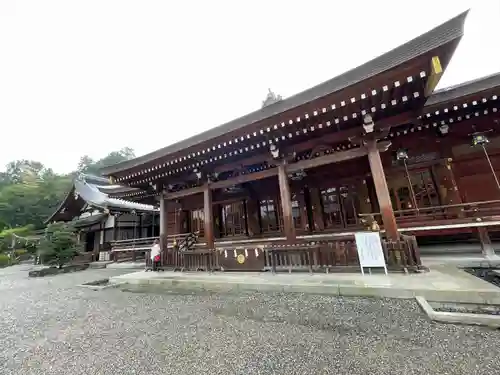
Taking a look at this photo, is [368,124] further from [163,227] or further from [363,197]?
[163,227]

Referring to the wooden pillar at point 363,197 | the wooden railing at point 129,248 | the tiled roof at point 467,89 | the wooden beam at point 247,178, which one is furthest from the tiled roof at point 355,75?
the wooden railing at point 129,248

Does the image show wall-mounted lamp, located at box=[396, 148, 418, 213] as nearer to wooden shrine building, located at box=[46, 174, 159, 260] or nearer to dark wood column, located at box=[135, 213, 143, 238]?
wooden shrine building, located at box=[46, 174, 159, 260]

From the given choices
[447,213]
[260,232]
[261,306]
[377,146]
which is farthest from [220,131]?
[447,213]

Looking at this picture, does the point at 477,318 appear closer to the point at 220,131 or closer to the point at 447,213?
the point at 447,213

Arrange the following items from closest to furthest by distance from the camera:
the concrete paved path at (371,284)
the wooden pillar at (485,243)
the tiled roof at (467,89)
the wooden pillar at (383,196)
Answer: the concrete paved path at (371,284) → the wooden pillar at (383,196) → the tiled roof at (467,89) → the wooden pillar at (485,243)

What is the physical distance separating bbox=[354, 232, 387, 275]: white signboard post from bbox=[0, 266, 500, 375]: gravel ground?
116cm

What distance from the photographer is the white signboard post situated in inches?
182

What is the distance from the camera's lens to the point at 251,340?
269 centimetres

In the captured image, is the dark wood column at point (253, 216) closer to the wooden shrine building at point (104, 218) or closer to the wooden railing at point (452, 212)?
the wooden railing at point (452, 212)

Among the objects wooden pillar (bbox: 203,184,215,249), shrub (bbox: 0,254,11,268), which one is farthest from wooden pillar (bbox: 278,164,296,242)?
shrub (bbox: 0,254,11,268)

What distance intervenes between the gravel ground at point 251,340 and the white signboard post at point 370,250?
3.81 ft

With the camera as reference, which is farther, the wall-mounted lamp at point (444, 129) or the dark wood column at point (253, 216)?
the dark wood column at point (253, 216)

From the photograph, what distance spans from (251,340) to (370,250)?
3.36m

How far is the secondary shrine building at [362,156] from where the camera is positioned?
443 centimetres
